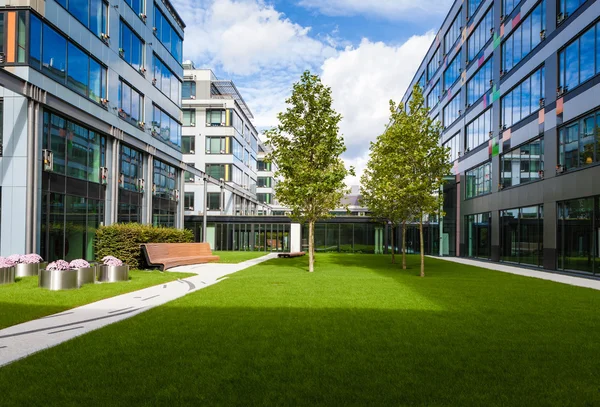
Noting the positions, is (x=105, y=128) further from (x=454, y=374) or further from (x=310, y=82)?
(x=454, y=374)

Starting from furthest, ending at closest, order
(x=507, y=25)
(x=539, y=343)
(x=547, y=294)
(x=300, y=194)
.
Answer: (x=507, y=25) → (x=300, y=194) → (x=547, y=294) → (x=539, y=343)

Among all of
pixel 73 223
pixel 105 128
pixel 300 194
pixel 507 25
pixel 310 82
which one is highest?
pixel 507 25

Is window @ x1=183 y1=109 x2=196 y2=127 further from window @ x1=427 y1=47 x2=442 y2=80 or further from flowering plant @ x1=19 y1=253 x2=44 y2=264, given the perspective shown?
flowering plant @ x1=19 y1=253 x2=44 y2=264

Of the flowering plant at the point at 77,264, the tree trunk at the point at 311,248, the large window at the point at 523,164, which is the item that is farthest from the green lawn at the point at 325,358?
the large window at the point at 523,164

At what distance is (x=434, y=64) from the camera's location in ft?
159

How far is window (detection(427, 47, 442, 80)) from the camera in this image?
4661 cm

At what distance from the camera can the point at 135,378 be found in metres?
5.25

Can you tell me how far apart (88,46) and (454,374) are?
22.7m

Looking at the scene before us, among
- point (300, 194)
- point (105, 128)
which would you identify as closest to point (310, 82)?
point (300, 194)

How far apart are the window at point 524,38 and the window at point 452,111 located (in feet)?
32.2

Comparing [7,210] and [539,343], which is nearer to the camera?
[539,343]

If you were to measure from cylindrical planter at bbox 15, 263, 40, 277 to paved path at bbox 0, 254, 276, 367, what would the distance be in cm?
506

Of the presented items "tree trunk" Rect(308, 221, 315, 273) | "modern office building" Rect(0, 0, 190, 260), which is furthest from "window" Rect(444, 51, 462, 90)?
"tree trunk" Rect(308, 221, 315, 273)

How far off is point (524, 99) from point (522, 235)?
7698mm
